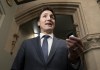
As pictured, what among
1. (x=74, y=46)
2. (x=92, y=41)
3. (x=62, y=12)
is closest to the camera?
(x=74, y=46)

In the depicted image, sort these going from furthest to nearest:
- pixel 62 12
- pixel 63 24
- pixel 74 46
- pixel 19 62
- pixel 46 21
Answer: pixel 63 24
pixel 62 12
pixel 46 21
pixel 19 62
pixel 74 46

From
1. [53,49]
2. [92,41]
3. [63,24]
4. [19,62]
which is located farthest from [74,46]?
[63,24]

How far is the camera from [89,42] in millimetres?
2305

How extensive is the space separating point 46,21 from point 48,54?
1.12 ft

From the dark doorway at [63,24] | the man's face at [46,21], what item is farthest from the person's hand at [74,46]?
the dark doorway at [63,24]

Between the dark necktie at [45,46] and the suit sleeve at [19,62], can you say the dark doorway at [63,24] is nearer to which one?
the dark necktie at [45,46]

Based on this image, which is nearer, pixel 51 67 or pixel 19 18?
pixel 51 67

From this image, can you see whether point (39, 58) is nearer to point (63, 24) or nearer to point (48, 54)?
point (48, 54)

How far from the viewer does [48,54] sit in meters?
1.21

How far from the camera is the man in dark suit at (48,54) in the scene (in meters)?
1.14

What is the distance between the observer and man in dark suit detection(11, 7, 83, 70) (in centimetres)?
114

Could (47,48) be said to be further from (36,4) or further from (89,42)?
(36,4)

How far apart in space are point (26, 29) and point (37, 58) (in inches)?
83.7

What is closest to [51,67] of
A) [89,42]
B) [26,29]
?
[89,42]
